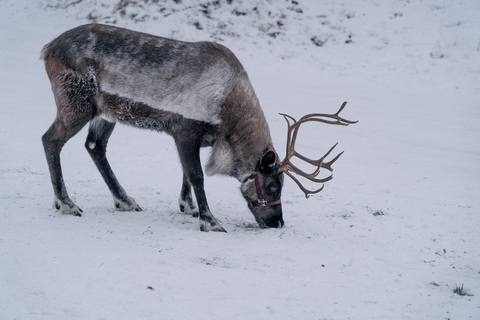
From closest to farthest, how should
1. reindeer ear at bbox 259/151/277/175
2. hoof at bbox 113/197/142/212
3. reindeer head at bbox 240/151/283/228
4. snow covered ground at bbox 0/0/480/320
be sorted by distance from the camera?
snow covered ground at bbox 0/0/480/320 < reindeer ear at bbox 259/151/277/175 < reindeer head at bbox 240/151/283/228 < hoof at bbox 113/197/142/212

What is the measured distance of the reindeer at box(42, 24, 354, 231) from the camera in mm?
5012

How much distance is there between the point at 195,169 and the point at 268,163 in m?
0.74

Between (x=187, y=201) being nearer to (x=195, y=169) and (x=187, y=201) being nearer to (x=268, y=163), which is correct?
(x=195, y=169)

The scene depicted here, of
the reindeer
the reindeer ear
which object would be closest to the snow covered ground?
the reindeer

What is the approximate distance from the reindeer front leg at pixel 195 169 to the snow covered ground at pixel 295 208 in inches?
6.5

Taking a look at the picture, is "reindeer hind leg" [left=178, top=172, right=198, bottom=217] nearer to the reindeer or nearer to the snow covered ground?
the snow covered ground

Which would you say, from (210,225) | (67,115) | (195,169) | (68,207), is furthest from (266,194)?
(67,115)

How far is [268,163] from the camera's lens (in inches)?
199

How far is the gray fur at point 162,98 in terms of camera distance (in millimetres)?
5012

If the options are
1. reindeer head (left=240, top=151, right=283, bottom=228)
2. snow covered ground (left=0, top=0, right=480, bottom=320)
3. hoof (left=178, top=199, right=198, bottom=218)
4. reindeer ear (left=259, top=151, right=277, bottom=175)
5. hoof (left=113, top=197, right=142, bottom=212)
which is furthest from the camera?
hoof (left=178, top=199, right=198, bottom=218)

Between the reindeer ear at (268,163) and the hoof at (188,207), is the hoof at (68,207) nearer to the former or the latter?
the hoof at (188,207)

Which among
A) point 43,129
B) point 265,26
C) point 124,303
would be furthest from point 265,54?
point 124,303

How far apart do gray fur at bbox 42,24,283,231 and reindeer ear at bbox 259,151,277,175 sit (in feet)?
0.31

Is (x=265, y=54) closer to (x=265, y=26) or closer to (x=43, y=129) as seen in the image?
(x=265, y=26)
